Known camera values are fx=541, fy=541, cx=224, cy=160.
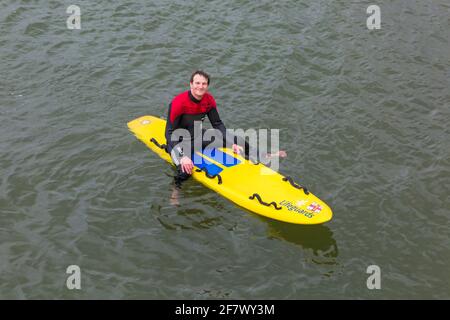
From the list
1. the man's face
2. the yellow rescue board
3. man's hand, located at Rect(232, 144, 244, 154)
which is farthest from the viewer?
man's hand, located at Rect(232, 144, 244, 154)

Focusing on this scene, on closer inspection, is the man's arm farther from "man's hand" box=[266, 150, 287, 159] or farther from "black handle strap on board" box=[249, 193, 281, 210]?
"man's hand" box=[266, 150, 287, 159]

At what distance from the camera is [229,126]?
1335cm

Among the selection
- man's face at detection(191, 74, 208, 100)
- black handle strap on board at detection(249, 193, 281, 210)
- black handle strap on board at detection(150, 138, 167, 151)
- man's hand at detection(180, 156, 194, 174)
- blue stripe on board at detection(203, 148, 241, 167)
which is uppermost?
man's face at detection(191, 74, 208, 100)

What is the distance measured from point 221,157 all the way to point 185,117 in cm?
117

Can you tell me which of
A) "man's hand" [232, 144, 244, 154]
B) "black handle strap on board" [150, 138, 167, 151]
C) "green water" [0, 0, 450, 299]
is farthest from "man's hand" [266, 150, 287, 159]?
"black handle strap on board" [150, 138, 167, 151]

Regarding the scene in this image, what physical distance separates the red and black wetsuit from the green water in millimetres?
876

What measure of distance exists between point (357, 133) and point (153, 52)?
6.47 meters

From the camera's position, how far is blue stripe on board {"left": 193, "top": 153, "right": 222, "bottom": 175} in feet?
37.0

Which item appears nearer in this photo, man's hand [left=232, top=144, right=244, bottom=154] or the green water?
the green water

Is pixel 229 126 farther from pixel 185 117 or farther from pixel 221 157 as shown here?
pixel 185 117

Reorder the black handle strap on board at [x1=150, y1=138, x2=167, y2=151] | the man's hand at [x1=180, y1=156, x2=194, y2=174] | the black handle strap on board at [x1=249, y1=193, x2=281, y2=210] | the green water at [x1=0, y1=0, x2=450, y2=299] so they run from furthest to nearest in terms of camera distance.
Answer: the black handle strap on board at [x1=150, y1=138, x2=167, y2=151] < the man's hand at [x1=180, y1=156, x2=194, y2=174] < the black handle strap on board at [x1=249, y1=193, x2=281, y2=210] < the green water at [x1=0, y1=0, x2=450, y2=299]

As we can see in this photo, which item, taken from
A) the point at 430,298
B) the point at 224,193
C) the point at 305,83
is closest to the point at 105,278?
the point at 224,193
